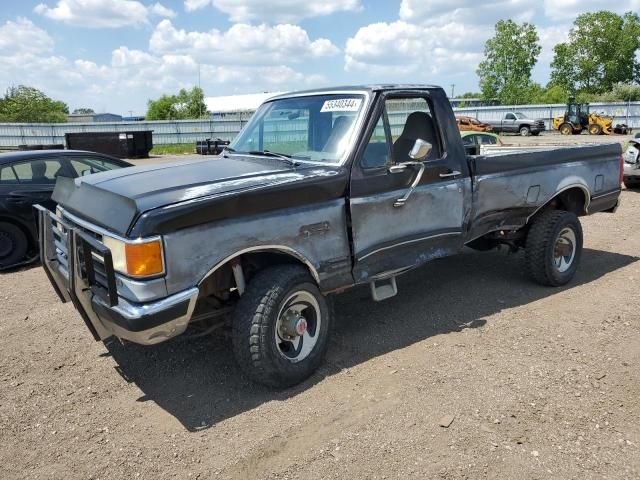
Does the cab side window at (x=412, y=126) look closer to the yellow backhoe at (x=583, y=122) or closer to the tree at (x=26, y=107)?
the yellow backhoe at (x=583, y=122)

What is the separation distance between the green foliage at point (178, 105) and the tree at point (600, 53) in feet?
168

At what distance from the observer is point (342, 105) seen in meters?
4.46

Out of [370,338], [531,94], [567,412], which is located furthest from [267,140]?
[531,94]

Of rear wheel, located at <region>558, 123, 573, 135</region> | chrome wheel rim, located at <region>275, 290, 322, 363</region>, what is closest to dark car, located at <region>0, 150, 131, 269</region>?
chrome wheel rim, located at <region>275, 290, 322, 363</region>

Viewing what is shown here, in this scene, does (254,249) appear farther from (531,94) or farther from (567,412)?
(531,94)

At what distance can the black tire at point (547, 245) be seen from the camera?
5.66 metres

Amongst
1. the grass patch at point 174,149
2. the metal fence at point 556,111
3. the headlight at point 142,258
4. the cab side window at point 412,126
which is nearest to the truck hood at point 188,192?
the headlight at point 142,258

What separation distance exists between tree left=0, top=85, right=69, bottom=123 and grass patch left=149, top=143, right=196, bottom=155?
2789 centimetres

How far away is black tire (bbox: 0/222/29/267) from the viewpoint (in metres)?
7.33

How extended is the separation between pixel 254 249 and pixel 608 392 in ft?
8.60

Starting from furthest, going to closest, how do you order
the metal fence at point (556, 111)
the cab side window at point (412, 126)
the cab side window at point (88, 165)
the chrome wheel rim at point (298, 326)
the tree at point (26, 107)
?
the tree at point (26, 107), the metal fence at point (556, 111), the cab side window at point (88, 165), the cab side window at point (412, 126), the chrome wheel rim at point (298, 326)

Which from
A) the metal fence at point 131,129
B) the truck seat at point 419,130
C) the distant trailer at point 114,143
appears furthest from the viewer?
the metal fence at point 131,129

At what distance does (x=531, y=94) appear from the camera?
2657 inches

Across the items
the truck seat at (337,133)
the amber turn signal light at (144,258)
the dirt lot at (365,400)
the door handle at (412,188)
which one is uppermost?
the truck seat at (337,133)
